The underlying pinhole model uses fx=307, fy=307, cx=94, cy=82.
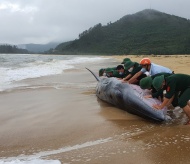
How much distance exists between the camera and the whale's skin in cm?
582

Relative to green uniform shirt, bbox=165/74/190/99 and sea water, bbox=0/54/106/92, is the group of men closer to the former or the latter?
green uniform shirt, bbox=165/74/190/99

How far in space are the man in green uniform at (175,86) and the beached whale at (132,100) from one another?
174 millimetres

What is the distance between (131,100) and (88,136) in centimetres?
144

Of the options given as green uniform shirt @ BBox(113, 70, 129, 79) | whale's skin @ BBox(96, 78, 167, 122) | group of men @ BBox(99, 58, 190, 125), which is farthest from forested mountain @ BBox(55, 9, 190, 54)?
group of men @ BBox(99, 58, 190, 125)

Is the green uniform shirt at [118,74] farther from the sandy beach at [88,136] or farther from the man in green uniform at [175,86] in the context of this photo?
the man in green uniform at [175,86]

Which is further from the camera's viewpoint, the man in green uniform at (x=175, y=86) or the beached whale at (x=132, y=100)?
the beached whale at (x=132, y=100)

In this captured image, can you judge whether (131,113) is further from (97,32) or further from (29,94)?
(97,32)

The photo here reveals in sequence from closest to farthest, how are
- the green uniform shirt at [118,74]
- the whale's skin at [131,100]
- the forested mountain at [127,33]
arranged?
the whale's skin at [131,100]
the green uniform shirt at [118,74]
the forested mountain at [127,33]

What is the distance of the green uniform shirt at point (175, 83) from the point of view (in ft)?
17.9

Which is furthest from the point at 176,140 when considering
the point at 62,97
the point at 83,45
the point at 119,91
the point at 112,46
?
the point at 83,45

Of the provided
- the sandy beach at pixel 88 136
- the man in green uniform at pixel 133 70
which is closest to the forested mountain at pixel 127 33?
the man in green uniform at pixel 133 70

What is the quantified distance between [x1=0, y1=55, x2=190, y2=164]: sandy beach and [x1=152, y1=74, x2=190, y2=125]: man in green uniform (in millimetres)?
393

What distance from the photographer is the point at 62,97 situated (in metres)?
9.42

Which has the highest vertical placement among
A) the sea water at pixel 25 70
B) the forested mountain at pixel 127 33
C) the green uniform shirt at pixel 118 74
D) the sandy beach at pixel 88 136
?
the forested mountain at pixel 127 33
